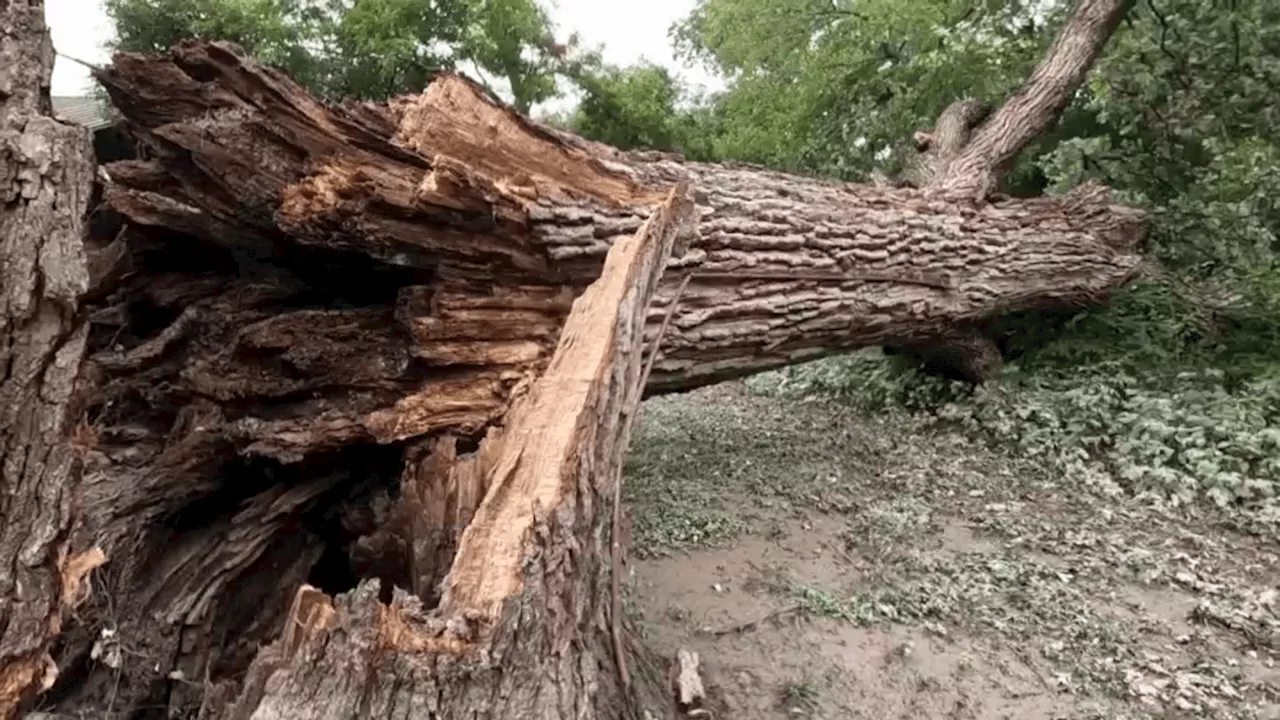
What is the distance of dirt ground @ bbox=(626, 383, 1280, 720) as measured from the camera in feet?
8.66

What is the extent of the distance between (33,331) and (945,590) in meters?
2.91

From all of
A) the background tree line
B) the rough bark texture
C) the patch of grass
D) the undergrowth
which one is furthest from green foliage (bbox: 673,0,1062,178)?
the rough bark texture

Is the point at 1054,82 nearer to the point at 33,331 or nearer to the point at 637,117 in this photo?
the point at 637,117

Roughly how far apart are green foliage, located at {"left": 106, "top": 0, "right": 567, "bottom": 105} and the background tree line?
0.03 meters

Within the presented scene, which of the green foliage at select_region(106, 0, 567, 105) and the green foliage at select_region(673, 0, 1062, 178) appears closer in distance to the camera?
the green foliage at select_region(673, 0, 1062, 178)

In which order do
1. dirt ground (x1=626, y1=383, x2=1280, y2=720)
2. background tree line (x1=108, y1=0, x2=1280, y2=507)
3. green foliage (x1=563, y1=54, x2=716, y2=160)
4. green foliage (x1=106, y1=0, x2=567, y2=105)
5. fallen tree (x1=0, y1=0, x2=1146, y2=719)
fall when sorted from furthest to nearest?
green foliage (x1=563, y1=54, x2=716, y2=160)
green foliage (x1=106, y1=0, x2=567, y2=105)
background tree line (x1=108, y1=0, x2=1280, y2=507)
dirt ground (x1=626, y1=383, x2=1280, y2=720)
fallen tree (x1=0, y1=0, x2=1146, y2=719)

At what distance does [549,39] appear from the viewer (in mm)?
12438

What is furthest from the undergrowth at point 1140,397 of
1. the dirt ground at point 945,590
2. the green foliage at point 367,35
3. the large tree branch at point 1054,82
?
the green foliage at point 367,35

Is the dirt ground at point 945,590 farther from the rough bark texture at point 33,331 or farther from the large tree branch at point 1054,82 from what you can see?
the large tree branch at point 1054,82

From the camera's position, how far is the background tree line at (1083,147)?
14.4 ft

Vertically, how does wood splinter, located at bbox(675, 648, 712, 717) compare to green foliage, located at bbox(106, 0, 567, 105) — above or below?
below

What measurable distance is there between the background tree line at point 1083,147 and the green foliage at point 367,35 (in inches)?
1.3

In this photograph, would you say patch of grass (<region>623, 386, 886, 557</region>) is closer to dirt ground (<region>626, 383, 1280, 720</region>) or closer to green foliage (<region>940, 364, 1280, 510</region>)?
dirt ground (<region>626, 383, 1280, 720</region>)

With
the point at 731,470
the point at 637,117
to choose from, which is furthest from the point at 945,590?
the point at 637,117
